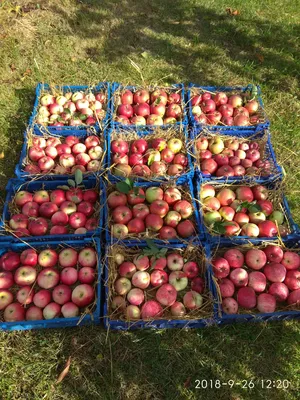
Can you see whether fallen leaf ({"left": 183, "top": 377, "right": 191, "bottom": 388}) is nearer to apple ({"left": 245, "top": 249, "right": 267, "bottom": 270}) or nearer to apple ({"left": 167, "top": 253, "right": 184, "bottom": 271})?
apple ({"left": 167, "top": 253, "right": 184, "bottom": 271})

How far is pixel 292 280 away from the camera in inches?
115

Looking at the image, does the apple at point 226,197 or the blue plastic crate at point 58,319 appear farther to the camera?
the apple at point 226,197

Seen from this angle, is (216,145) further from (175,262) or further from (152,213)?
(175,262)

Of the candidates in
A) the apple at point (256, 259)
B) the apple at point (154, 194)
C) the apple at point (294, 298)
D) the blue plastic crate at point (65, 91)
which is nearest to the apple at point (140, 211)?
the apple at point (154, 194)

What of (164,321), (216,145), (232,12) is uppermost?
(232,12)

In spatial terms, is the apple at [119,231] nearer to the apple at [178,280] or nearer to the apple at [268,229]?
the apple at [178,280]

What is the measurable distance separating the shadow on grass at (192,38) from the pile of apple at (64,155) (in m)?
2.21

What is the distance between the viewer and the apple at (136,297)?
2.74m

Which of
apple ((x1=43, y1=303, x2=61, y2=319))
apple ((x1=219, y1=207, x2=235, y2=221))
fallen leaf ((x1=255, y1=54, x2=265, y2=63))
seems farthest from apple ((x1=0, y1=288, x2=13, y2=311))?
fallen leaf ((x1=255, y1=54, x2=265, y2=63))

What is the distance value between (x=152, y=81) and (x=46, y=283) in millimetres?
3461

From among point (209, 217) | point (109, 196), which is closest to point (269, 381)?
point (209, 217)

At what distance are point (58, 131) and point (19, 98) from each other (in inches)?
51.3

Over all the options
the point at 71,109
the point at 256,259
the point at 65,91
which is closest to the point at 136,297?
the point at 256,259

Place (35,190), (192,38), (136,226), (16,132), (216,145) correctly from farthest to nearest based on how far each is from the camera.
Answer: (192,38), (16,132), (216,145), (35,190), (136,226)
